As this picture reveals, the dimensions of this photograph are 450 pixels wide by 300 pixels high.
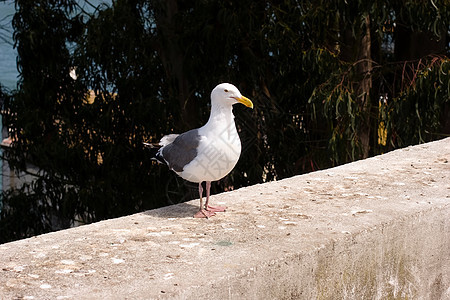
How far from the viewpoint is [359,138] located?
5.92 metres

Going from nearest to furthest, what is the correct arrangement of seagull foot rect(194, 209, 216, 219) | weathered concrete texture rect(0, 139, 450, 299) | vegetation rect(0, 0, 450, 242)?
1. weathered concrete texture rect(0, 139, 450, 299)
2. seagull foot rect(194, 209, 216, 219)
3. vegetation rect(0, 0, 450, 242)

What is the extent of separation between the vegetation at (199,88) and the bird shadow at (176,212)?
9.72 feet

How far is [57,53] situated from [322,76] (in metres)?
2.93

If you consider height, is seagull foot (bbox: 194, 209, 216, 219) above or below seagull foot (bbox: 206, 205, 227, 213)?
below

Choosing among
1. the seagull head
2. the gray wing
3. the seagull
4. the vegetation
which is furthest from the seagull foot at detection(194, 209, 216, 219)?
the vegetation

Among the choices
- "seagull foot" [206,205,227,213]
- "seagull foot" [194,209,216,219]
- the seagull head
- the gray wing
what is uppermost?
the seagull head

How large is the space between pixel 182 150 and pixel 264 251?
691 mm

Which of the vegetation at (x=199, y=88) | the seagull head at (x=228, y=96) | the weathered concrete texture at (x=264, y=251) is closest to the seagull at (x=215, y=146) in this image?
the seagull head at (x=228, y=96)

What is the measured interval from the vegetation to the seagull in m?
3.00

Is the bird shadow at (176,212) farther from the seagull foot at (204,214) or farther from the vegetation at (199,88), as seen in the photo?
the vegetation at (199,88)

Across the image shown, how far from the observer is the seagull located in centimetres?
244

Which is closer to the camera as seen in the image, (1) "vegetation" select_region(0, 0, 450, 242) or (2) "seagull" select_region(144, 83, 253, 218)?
(2) "seagull" select_region(144, 83, 253, 218)

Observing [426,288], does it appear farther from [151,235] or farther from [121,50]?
[121,50]

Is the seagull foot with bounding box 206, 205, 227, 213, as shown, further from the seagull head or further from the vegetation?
the vegetation
